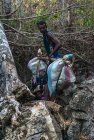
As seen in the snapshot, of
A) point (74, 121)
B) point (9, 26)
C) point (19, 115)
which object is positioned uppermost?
point (9, 26)

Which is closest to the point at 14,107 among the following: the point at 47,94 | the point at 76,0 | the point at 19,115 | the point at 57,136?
the point at 19,115

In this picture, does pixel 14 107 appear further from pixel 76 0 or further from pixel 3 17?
pixel 76 0

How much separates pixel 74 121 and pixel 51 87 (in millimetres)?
597

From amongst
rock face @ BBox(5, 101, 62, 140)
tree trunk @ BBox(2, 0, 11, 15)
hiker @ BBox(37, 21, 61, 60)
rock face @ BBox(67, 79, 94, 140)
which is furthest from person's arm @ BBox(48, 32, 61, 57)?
tree trunk @ BBox(2, 0, 11, 15)

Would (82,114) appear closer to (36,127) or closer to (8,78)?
(36,127)

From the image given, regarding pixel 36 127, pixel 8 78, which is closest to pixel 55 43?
pixel 8 78

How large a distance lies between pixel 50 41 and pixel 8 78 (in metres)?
0.94

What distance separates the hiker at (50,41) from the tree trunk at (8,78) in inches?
22.2

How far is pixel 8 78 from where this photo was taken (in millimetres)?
5020

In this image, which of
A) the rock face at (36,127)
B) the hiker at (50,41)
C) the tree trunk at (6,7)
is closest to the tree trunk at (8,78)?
the rock face at (36,127)

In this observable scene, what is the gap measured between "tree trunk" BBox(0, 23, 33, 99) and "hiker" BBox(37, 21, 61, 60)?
565 millimetres

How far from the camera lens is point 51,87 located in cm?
538

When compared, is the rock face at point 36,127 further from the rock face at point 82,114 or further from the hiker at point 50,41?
the hiker at point 50,41

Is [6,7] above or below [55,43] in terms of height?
above
